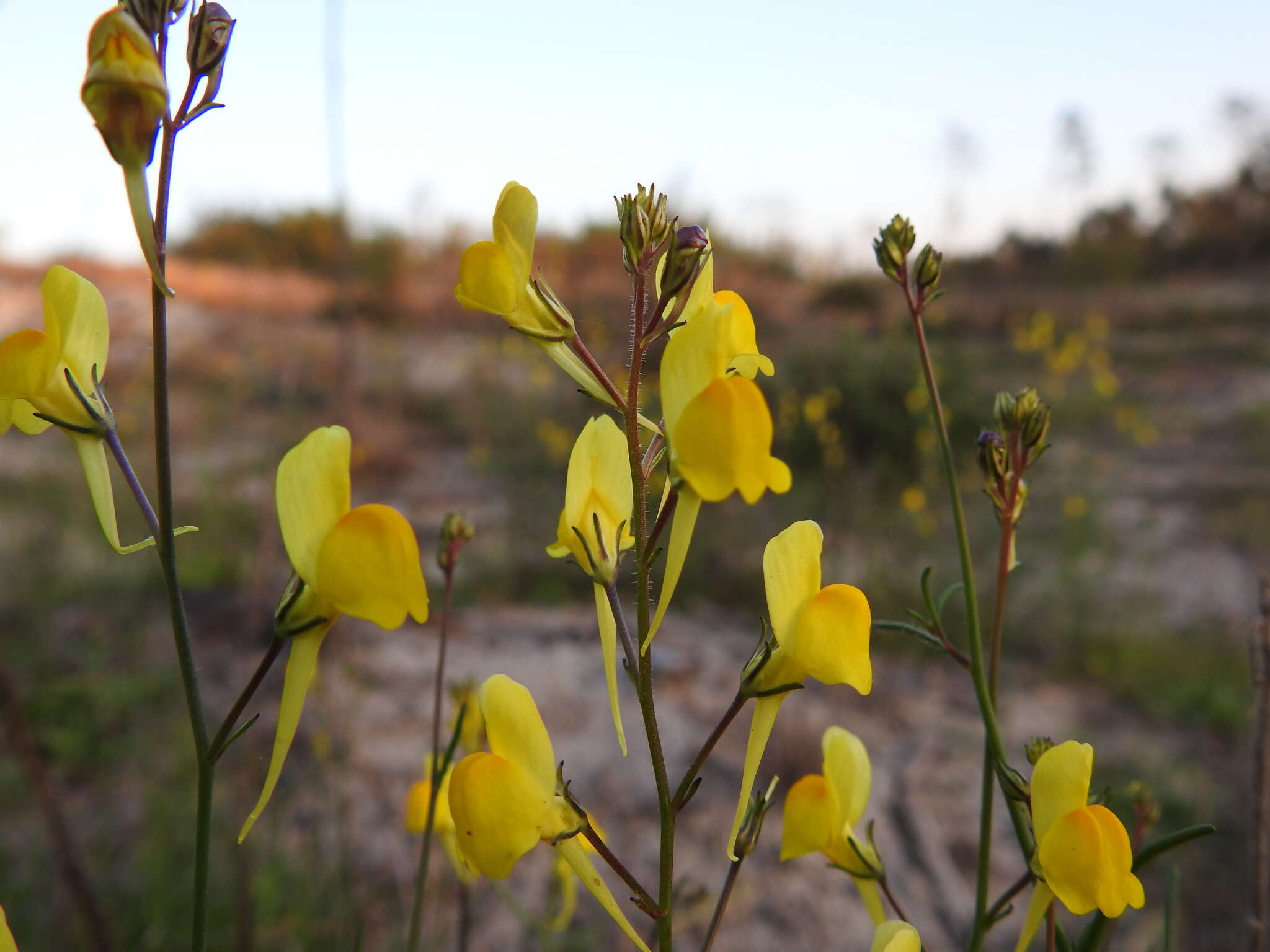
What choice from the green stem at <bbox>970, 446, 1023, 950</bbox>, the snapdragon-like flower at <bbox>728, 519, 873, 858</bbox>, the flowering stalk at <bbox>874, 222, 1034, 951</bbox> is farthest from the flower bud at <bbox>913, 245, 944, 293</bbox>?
the snapdragon-like flower at <bbox>728, 519, 873, 858</bbox>

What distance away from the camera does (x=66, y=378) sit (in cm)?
47

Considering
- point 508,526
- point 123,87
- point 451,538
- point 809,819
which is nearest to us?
point 123,87

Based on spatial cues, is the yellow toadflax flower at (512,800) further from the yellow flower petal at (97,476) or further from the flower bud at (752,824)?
the yellow flower petal at (97,476)

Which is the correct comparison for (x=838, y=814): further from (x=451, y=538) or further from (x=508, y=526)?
(x=508, y=526)

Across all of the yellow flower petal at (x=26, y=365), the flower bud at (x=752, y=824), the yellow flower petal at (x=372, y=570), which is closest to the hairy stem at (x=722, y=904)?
the flower bud at (x=752, y=824)

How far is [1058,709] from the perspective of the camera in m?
2.51

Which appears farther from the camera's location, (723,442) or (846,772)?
(846,772)

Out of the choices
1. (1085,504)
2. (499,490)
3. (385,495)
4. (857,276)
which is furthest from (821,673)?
(857,276)

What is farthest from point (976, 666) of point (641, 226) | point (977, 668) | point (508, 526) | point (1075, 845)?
point (508, 526)

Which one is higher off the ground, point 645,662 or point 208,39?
point 208,39

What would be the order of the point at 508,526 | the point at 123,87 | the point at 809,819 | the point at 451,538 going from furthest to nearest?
the point at 508,526
the point at 451,538
the point at 809,819
the point at 123,87

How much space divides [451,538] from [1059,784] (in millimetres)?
489

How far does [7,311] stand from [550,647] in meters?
6.76

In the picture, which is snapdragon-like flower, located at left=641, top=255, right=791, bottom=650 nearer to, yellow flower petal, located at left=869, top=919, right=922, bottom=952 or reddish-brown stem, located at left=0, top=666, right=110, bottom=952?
yellow flower petal, located at left=869, top=919, right=922, bottom=952
